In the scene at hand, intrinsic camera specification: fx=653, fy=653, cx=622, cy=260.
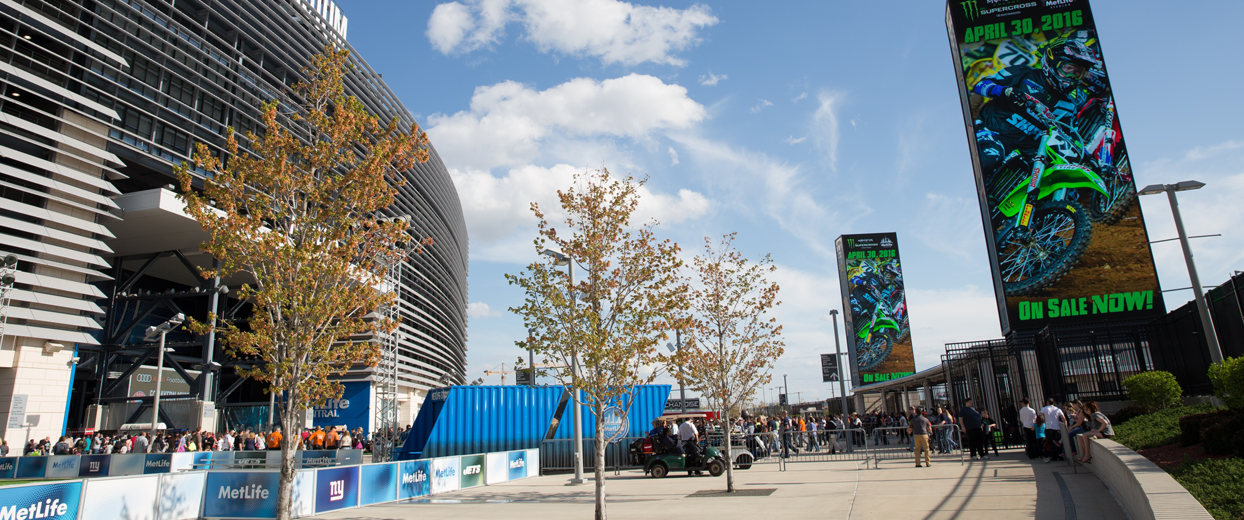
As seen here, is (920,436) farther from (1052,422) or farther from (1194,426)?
(1194,426)

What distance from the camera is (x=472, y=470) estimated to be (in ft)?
57.3

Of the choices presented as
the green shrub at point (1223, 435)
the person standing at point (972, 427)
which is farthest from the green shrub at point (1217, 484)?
the person standing at point (972, 427)

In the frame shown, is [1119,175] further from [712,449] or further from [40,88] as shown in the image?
[40,88]

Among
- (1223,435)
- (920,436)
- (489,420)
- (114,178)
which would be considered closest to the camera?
(1223,435)

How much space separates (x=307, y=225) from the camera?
30.4 feet

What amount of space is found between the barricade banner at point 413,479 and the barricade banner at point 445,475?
233 mm

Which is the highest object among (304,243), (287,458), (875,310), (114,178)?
(114,178)

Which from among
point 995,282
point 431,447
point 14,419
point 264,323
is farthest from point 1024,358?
point 14,419

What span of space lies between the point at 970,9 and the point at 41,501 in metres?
34.9

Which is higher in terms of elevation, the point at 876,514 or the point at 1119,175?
the point at 1119,175

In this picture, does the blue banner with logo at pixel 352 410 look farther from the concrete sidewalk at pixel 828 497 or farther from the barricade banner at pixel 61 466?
the concrete sidewalk at pixel 828 497

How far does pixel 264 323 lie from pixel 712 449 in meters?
12.3

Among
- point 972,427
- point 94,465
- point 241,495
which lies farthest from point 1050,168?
point 94,465

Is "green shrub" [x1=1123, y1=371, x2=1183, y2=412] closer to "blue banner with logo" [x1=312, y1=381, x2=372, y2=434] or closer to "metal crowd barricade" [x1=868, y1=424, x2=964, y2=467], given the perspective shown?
"metal crowd barricade" [x1=868, y1=424, x2=964, y2=467]
